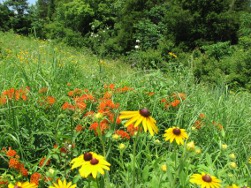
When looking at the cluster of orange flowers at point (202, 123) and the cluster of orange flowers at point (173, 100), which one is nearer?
the cluster of orange flowers at point (202, 123)

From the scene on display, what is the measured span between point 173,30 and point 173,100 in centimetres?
1091

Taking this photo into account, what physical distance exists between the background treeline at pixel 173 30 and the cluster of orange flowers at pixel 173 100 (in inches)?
259

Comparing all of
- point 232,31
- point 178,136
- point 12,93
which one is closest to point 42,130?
point 12,93

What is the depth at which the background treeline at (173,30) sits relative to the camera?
9.64 m

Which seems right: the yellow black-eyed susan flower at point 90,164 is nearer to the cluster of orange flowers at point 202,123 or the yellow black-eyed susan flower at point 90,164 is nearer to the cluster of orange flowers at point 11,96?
the cluster of orange flowers at point 11,96

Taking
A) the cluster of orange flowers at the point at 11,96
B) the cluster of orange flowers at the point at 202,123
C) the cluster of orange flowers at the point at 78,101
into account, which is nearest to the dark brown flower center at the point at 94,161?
the cluster of orange flowers at the point at 78,101

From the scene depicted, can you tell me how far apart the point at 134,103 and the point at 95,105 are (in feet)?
1.11

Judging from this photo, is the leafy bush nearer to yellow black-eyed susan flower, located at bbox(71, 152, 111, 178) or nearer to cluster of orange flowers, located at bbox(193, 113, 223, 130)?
cluster of orange flowers, located at bbox(193, 113, 223, 130)

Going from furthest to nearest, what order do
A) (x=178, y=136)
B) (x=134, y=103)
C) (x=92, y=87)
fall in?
1. (x=92, y=87)
2. (x=134, y=103)
3. (x=178, y=136)

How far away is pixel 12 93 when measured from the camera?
5.57ft

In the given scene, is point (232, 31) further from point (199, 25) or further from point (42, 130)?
point (42, 130)

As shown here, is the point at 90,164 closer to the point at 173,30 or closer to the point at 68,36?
the point at 173,30

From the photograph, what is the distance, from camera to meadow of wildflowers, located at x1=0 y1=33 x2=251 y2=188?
125 cm

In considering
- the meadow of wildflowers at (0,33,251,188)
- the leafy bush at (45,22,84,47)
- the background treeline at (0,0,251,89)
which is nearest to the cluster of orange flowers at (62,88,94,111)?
the meadow of wildflowers at (0,33,251,188)
